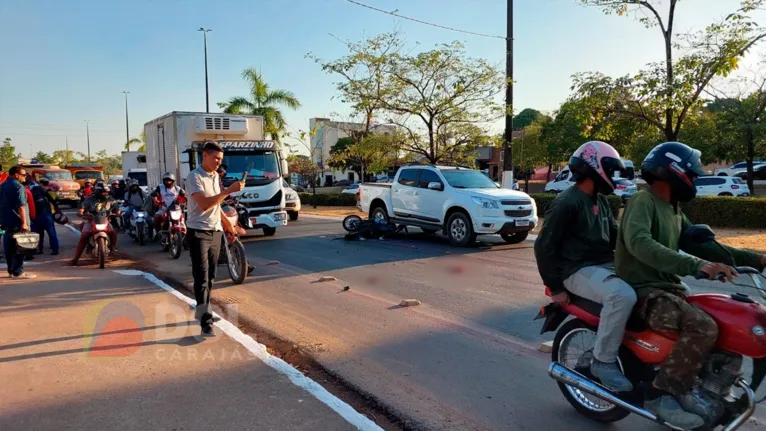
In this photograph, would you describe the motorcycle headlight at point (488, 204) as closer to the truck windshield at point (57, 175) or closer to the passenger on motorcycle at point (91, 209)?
the passenger on motorcycle at point (91, 209)

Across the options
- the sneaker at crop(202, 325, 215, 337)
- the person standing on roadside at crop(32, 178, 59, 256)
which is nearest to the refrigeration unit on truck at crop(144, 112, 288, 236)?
the person standing on roadside at crop(32, 178, 59, 256)

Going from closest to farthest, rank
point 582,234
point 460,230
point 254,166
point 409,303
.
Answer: point 582,234, point 409,303, point 460,230, point 254,166

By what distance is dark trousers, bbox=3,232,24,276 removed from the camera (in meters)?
8.63

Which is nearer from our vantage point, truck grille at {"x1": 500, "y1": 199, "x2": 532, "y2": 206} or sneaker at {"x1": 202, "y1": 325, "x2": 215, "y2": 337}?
sneaker at {"x1": 202, "y1": 325, "x2": 215, "y2": 337}

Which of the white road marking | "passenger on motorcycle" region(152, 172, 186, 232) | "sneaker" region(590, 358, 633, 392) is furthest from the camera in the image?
"passenger on motorcycle" region(152, 172, 186, 232)

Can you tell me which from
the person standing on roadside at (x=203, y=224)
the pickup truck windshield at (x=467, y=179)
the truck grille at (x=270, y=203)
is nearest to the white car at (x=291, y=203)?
the truck grille at (x=270, y=203)

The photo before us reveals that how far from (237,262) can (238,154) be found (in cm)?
610

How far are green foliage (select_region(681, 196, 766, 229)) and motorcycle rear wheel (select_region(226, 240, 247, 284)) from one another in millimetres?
12755

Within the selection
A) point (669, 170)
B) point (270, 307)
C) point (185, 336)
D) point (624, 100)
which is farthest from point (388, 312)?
point (624, 100)

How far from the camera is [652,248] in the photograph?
121 inches

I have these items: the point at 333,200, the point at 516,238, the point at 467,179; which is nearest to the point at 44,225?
the point at 467,179

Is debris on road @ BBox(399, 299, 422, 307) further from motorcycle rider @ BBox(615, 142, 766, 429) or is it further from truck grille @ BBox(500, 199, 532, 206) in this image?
truck grille @ BBox(500, 199, 532, 206)

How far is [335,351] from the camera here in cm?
Result: 522

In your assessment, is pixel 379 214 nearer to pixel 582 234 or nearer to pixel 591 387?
pixel 582 234
